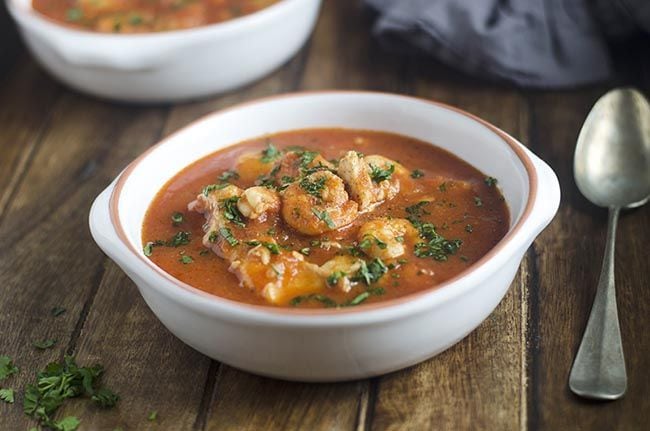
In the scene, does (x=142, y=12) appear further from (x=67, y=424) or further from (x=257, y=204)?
(x=67, y=424)

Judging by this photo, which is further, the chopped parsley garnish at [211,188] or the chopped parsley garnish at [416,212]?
the chopped parsley garnish at [211,188]

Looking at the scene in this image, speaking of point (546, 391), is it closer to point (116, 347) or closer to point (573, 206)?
point (573, 206)

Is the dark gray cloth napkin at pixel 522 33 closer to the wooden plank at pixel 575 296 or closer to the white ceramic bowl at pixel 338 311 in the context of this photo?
the wooden plank at pixel 575 296

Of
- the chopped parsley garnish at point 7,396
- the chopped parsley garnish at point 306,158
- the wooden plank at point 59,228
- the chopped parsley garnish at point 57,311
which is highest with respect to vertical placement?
the chopped parsley garnish at point 306,158

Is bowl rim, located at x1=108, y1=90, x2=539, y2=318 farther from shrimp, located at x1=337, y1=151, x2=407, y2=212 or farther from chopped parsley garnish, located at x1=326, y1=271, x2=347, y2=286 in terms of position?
shrimp, located at x1=337, y1=151, x2=407, y2=212

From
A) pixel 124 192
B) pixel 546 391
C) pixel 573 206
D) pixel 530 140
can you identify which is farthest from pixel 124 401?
pixel 530 140

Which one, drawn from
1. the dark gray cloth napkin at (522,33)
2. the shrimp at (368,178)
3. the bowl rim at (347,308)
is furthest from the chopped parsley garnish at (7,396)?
the dark gray cloth napkin at (522,33)

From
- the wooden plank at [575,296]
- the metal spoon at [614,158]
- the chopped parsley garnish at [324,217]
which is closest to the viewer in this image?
the wooden plank at [575,296]
